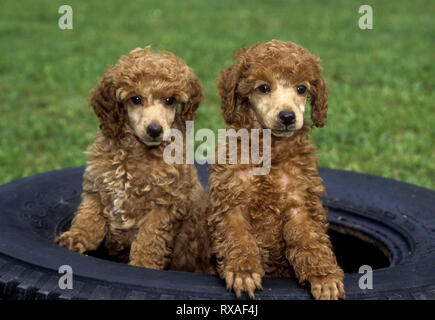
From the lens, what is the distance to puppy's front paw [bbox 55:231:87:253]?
3715mm

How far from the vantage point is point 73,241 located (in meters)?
3.73

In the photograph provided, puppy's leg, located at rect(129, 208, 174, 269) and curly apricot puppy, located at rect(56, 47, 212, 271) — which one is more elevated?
curly apricot puppy, located at rect(56, 47, 212, 271)

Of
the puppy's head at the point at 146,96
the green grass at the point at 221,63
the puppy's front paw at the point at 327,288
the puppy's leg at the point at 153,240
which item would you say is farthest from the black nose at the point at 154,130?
the green grass at the point at 221,63

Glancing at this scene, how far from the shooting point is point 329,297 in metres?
2.89

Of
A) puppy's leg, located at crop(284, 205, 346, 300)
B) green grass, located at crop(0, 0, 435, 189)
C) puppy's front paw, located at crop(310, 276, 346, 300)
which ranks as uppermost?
green grass, located at crop(0, 0, 435, 189)

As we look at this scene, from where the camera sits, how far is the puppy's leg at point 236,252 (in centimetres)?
294

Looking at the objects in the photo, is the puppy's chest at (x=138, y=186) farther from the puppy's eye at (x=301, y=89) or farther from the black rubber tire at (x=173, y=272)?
the puppy's eye at (x=301, y=89)

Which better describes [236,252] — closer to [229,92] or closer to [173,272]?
[173,272]

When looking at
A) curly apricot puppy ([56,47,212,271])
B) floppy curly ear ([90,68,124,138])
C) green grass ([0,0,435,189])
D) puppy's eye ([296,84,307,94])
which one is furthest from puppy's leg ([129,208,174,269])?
green grass ([0,0,435,189])

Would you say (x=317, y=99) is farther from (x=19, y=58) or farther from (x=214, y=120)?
(x=19, y=58)

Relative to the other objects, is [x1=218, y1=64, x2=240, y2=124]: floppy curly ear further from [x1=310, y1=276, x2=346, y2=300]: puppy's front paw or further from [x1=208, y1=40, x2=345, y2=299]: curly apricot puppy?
[x1=310, y1=276, x2=346, y2=300]: puppy's front paw

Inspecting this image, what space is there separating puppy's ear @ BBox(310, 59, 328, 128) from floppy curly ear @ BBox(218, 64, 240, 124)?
40 centimetres

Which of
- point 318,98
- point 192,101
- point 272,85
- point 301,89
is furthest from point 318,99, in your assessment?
point 192,101
